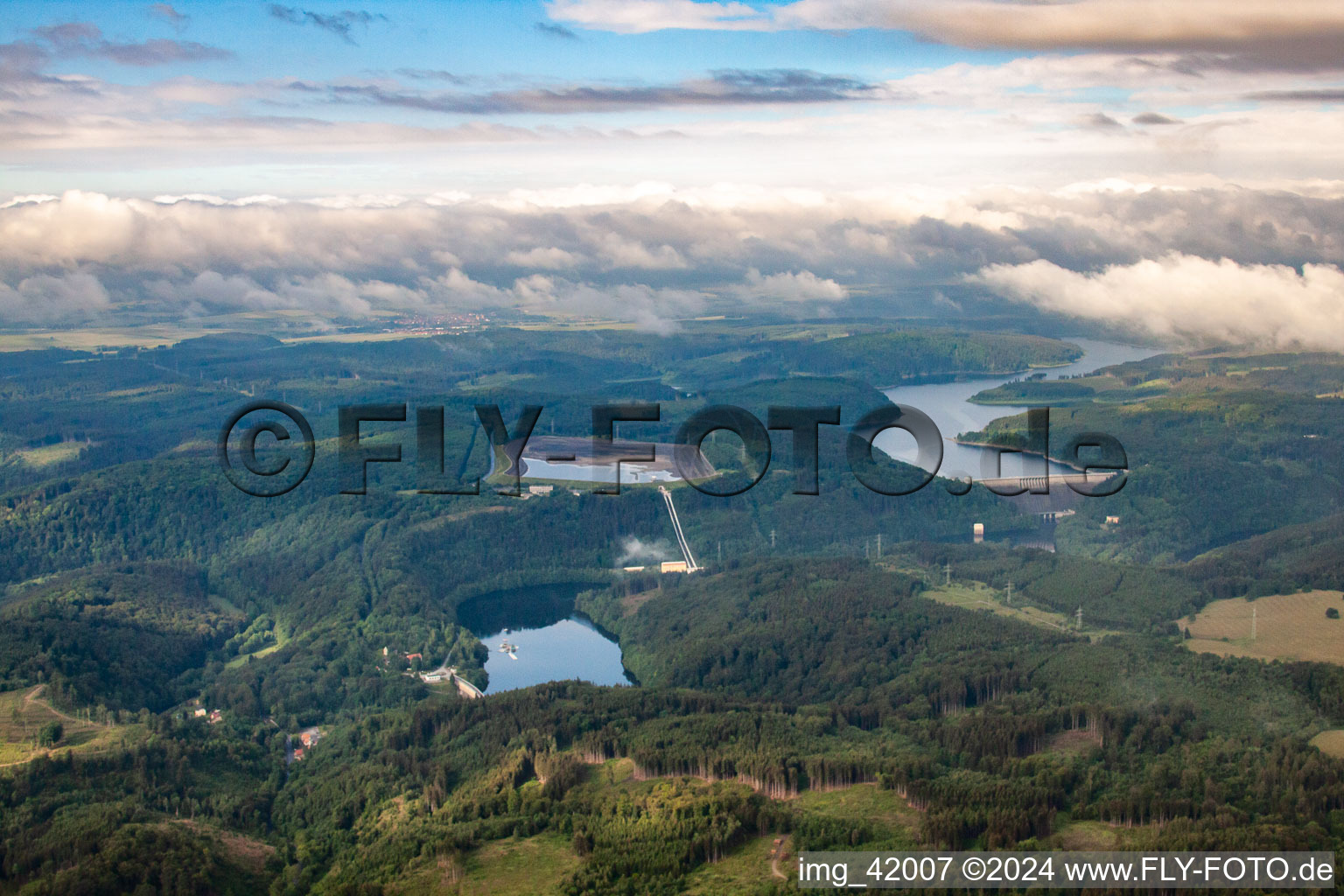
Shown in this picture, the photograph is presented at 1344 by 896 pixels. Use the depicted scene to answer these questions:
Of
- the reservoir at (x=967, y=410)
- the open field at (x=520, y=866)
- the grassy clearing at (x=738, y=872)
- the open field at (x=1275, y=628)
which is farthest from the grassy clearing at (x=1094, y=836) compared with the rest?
the reservoir at (x=967, y=410)

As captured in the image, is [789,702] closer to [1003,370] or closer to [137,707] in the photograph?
[137,707]

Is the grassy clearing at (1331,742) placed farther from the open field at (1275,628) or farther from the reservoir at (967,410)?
the reservoir at (967,410)

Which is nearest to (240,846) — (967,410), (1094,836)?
(1094,836)

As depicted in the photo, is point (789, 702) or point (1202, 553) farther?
point (1202, 553)

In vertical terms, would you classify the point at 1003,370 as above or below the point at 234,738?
above

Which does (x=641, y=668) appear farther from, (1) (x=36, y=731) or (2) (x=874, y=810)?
(1) (x=36, y=731)

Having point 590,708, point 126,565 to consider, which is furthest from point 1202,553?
point 126,565
